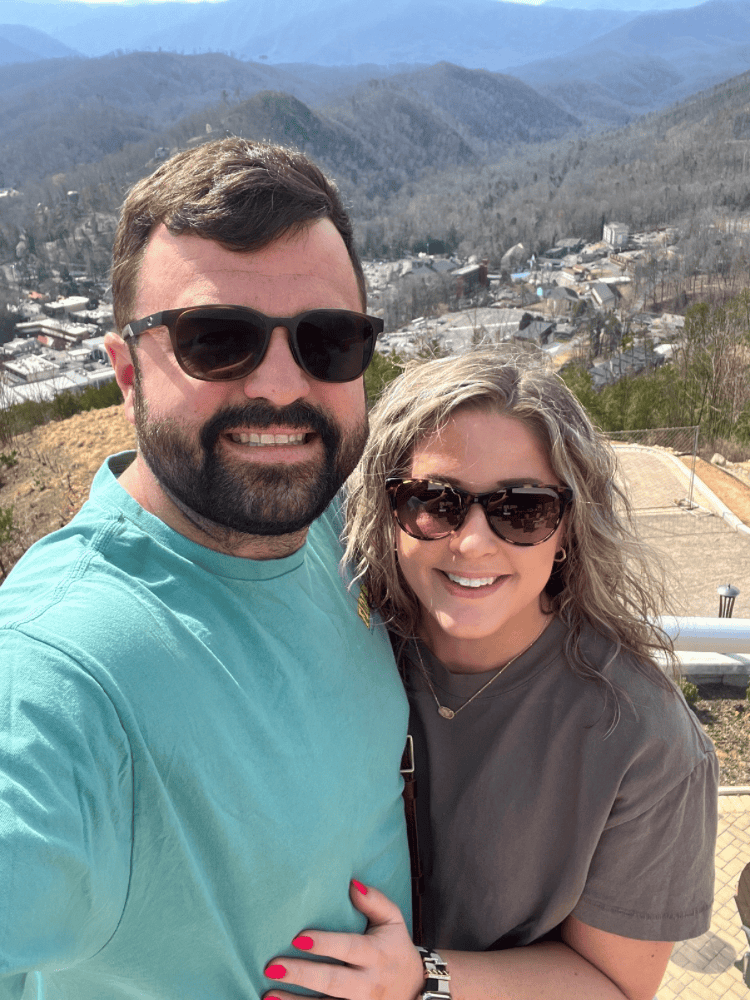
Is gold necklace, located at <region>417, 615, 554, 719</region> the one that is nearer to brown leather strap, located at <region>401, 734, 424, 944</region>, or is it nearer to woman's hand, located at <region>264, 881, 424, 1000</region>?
brown leather strap, located at <region>401, 734, 424, 944</region>

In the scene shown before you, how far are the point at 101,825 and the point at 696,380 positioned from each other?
74.0ft

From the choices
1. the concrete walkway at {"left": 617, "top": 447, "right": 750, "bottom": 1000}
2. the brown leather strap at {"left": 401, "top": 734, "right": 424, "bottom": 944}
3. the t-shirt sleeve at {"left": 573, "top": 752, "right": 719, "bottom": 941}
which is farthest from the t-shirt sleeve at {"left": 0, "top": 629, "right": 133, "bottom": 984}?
the concrete walkway at {"left": 617, "top": 447, "right": 750, "bottom": 1000}

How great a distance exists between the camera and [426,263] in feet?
243

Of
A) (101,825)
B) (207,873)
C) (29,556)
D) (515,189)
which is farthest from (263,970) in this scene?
(515,189)

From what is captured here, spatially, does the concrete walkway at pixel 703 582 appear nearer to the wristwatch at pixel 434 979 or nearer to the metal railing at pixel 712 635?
the metal railing at pixel 712 635

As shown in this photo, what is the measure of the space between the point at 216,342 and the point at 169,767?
2.12 ft

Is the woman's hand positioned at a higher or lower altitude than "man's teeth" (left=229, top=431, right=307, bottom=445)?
lower

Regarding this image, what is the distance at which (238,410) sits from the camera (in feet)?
3.95

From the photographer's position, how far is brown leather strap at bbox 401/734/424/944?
1318 mm

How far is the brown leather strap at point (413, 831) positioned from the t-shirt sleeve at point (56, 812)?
57cm

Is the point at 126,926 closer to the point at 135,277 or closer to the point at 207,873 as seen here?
the point at 207,873

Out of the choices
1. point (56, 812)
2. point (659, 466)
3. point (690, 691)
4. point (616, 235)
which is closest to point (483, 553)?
point (56, 812)

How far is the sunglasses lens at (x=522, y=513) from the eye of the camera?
133cm

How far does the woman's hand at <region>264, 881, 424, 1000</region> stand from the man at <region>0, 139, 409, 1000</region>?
0.02 metres
